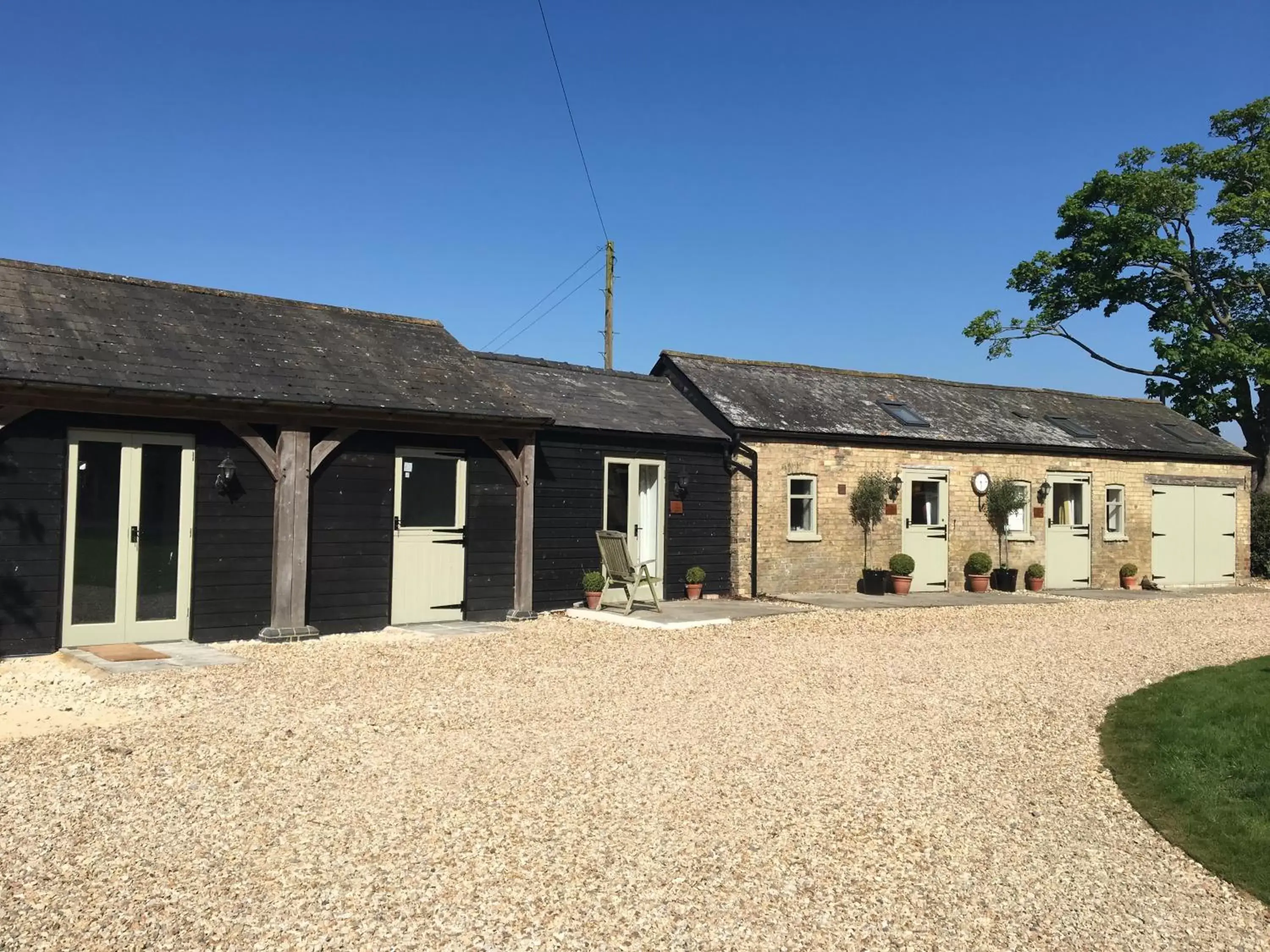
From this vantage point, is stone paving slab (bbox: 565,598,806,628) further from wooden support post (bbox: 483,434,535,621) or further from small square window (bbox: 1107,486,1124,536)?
small square window (bbox: 1107,486,1124,536)

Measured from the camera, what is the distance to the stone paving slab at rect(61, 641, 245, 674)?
834 centimetres

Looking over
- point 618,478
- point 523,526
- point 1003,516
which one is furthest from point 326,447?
point 1003,516

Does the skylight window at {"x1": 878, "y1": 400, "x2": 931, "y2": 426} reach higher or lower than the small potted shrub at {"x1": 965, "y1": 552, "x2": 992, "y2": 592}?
higher

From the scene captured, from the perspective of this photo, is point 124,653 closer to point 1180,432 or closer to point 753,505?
point 753,505

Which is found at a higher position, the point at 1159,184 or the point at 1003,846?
the point at 1159,184

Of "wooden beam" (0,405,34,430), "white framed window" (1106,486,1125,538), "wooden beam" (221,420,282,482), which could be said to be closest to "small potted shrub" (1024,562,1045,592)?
"white framed window" (1106,486,1125,538)

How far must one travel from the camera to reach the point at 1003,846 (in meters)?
4.61

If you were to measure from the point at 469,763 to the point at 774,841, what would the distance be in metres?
2.04

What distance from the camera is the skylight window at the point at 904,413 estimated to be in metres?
18.4

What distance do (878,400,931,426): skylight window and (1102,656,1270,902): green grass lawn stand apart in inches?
394

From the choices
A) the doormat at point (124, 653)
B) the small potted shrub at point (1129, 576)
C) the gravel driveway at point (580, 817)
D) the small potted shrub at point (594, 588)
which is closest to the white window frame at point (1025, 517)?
the small potted shrub at point (1129, 576)

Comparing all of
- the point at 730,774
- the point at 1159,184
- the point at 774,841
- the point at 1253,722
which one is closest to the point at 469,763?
the point at 730,774

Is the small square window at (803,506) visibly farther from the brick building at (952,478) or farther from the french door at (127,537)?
the french door at (127,537)

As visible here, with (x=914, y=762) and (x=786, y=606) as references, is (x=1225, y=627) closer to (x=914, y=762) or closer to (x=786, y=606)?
(x=786, y=606)
